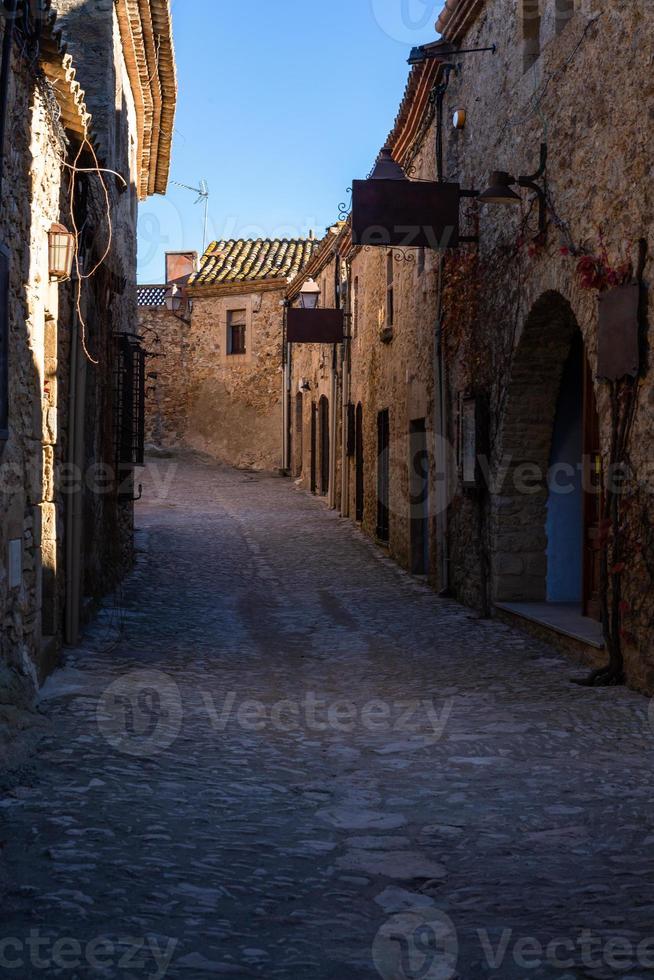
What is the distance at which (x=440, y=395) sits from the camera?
11430mm

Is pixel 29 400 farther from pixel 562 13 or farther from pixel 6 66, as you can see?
pixel 562 13

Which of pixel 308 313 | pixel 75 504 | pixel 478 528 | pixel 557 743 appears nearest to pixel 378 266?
pixel 308 313

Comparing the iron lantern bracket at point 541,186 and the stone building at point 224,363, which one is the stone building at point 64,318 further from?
the stone building at point 224,363

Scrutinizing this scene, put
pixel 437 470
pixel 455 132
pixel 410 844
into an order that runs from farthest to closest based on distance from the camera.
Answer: pixel 437 470 < pixel 455 132 < pixel 410 844

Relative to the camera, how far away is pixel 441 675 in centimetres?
695

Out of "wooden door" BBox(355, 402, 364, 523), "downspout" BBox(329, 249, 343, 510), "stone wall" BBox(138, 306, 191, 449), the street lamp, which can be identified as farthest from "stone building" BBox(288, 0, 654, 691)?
"stone wall" BBox(138, 306, 191, 449)

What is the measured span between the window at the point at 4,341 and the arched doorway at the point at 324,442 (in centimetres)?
1629

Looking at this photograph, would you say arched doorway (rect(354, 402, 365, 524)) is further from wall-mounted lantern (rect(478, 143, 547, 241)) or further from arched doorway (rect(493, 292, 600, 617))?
wall-mounted lantern (rect(478, 143, 547, 241))

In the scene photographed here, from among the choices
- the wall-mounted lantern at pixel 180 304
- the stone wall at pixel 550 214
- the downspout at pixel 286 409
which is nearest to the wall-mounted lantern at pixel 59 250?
the stone wall at pixel 550 214

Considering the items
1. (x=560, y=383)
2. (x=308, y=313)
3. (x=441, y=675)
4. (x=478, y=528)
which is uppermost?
(x=308, y=313)

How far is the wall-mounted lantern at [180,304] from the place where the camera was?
2808cm

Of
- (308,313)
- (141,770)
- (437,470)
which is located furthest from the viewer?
(308,313)

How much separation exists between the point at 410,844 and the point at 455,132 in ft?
28.7

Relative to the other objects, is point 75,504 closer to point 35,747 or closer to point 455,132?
point 35,747
